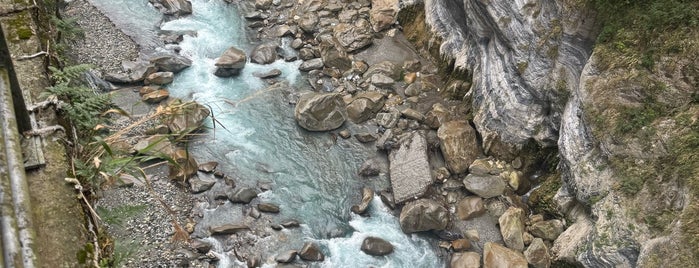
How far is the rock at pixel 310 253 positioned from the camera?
1020 centimetres

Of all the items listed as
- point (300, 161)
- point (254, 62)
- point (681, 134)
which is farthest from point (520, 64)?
point (254, 62)

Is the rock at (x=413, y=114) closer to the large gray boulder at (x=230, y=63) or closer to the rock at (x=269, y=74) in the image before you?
the rock at (x=269, y=74)

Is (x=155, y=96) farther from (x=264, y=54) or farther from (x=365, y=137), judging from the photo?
(x=365, y=137)

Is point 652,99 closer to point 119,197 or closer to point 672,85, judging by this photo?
point 672,85

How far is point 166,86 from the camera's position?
13805 mm

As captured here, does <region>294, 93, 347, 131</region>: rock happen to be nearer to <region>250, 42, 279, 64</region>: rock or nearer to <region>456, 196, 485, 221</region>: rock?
<region>250, 42, 279, 64</region>: rock

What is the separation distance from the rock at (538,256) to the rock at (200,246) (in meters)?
6.23

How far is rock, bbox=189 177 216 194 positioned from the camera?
1115cm

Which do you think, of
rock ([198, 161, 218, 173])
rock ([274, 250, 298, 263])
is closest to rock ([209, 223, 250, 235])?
rock ([274, 250, 298, 263])

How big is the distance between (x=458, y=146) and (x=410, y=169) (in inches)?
51.1

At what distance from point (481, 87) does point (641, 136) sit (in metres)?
4.61

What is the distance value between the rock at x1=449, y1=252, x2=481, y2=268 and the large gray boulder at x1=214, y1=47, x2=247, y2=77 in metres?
7.96

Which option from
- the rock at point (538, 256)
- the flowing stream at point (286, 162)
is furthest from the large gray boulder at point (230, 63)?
the rock at point (538, 256)

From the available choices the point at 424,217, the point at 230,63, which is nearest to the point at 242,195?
the point at 424,217
